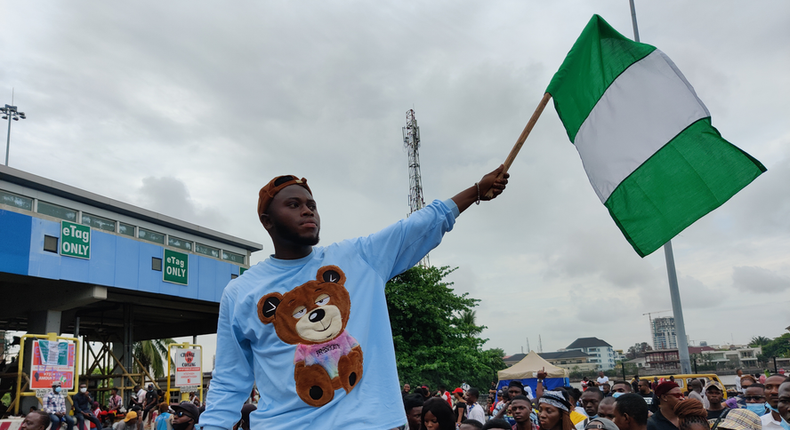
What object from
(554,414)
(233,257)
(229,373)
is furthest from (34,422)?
(233,257)

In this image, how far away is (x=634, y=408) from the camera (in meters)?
4.92

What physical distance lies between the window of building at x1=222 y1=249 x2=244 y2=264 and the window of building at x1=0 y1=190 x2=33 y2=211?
9.73m

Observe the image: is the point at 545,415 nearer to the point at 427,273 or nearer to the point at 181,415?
the point at 181,415

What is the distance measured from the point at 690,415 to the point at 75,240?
69.3 ft

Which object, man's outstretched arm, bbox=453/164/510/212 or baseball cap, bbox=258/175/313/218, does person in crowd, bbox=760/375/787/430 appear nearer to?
man's outstretched arm, bbox=453/164/510/212

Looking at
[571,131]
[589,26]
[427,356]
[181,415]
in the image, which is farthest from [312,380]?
[427,356]

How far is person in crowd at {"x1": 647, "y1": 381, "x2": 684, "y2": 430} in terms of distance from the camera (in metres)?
5.22

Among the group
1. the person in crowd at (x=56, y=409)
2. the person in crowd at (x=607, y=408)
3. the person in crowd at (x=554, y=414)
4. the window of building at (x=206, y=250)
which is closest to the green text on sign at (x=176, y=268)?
the window of building at (x=206, y=250)

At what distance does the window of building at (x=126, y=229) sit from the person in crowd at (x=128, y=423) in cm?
995

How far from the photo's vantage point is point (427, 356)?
81.6 ft

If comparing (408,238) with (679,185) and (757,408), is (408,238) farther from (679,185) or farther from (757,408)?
(757,408)

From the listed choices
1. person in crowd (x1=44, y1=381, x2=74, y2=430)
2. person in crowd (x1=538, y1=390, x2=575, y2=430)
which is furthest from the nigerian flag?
person in crowd (x1=44, y1=381, x2=74, y2=430)

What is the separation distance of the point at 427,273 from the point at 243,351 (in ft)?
82.2

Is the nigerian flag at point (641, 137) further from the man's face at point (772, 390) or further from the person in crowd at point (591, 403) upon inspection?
the person in crowd at point (591, 403)
